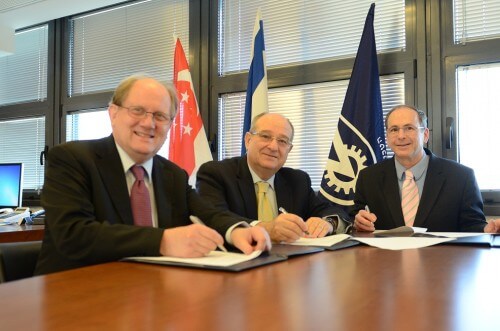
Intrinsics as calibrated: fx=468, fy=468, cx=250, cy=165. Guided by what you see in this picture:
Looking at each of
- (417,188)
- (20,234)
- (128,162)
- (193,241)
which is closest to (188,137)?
(20,234)

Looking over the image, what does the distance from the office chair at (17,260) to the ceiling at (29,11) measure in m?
3.70

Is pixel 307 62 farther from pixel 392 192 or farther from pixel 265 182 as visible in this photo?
pixel 265 182

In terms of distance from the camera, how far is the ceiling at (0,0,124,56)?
460cm

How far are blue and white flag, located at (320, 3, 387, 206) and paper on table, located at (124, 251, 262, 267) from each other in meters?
2.00

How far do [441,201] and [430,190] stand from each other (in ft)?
0.26

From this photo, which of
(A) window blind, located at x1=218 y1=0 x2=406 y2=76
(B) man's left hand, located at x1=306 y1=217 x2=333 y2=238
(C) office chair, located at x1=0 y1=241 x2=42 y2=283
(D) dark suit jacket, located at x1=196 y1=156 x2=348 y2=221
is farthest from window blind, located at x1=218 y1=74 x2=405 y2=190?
(C) office chair, located at x1=0 y1=241 x2=42 y2=283

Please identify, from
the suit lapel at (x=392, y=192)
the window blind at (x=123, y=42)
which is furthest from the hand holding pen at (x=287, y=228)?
the window blind at (x=123, y=42)

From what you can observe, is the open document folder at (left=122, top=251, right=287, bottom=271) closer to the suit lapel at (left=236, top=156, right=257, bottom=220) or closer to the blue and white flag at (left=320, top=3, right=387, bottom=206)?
the suit lapel at (left=236, top=156, right=257, bottom=220)

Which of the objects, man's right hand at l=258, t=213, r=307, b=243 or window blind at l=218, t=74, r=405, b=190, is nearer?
man's right hand at l=258, t=213, r=307, b=243

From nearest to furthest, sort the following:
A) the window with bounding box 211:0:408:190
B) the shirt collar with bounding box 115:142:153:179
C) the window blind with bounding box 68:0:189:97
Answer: the shirt collar with bounding box 115:142:153:179 → the window with bounding box 211:0:408:190 → the window blind with bounding box 68:0:189:97

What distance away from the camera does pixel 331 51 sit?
3.76 meters

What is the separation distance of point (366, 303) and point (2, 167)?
156 inches

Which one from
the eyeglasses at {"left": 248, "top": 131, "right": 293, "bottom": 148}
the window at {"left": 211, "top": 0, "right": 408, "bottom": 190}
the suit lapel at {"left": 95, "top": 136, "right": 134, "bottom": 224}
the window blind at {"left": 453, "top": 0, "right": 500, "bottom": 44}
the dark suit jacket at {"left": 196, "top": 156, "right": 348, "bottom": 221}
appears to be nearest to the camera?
the suit lapel at {"left": 95, "top": 136, "right": 134, "bottom": 224}

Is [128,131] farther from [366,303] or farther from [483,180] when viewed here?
[483,180]
